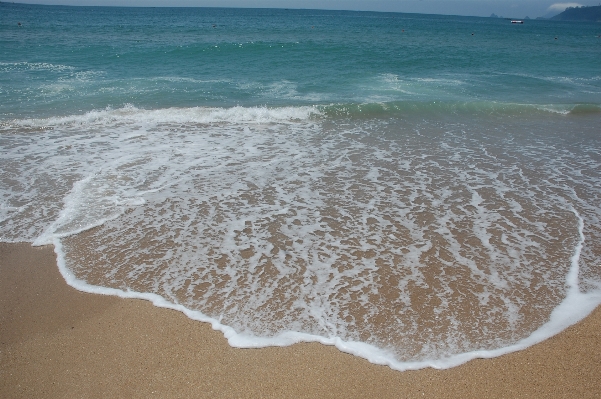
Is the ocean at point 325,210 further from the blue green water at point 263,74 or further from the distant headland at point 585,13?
the distant headland at point 585,13

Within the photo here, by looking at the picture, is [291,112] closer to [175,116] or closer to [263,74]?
[175,116]

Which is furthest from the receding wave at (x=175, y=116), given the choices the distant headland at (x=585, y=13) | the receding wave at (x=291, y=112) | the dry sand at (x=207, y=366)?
the distant headland at (x=585, y=13)

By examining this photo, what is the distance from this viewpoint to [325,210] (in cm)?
623

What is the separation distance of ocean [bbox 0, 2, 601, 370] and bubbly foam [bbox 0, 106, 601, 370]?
2cm

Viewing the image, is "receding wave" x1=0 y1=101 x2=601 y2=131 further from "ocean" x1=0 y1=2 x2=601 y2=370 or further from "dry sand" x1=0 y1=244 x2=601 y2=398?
"dry sand" x1=0 y1=244 x2=601 y2=398

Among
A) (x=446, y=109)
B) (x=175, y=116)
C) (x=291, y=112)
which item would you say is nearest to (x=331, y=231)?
(x=291, y=112)

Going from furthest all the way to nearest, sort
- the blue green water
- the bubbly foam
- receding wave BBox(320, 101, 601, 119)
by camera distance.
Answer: the blue green water → receding wave BBox(320, 101, 601, 119) → the bubbly foam

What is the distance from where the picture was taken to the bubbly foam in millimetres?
3975

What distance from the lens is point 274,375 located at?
3.40 metres

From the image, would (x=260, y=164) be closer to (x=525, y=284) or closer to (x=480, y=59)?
(x=525, y=284)

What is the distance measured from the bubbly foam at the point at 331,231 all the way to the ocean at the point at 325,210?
25 millimetres

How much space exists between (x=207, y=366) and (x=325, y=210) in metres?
3.25

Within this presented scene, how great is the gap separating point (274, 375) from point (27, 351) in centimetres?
229

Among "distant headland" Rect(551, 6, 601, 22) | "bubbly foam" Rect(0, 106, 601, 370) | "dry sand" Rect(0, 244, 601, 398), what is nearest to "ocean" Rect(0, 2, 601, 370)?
"bubbly foam" Rect(0, 106, 601, 370)
